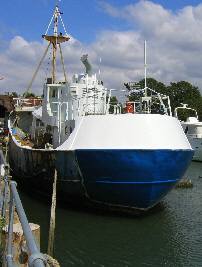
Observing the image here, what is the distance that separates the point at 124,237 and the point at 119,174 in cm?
211

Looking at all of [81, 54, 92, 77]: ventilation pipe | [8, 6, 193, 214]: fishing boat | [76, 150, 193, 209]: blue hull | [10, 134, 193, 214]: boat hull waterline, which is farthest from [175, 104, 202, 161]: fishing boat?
[76, 150, 193, 209]: blue hull

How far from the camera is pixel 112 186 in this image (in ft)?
36.2

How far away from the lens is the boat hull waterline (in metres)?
10.7

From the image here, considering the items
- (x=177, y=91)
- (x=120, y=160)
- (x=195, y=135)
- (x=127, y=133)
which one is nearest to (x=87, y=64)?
(x=127, y=133)

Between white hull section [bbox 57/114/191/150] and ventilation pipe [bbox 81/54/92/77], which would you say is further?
ventilation pipe [bbox 81/54/92/77]

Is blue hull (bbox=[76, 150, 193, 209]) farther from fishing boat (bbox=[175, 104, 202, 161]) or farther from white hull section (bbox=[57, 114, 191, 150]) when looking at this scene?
fishing boat (bbox=[175, 104, 202, 161])

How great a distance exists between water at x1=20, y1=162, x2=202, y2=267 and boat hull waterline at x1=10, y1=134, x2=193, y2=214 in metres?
0.78

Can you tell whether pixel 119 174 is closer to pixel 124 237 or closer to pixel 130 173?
pixel 130 173

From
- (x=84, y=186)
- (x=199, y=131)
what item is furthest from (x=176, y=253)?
(x=199, y=131)

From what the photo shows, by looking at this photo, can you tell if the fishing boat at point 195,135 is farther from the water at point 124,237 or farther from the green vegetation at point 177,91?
the green vegetation at point 177,91

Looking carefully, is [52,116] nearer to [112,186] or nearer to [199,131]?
[112,186]

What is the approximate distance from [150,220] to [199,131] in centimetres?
2531

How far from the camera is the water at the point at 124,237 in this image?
866cm

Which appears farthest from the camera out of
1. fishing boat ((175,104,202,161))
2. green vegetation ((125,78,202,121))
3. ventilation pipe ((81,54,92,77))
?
green vegetation ((125,78,202,121))
